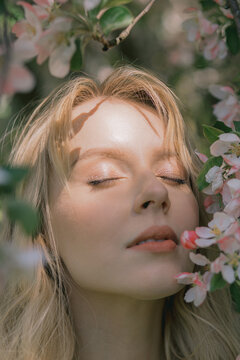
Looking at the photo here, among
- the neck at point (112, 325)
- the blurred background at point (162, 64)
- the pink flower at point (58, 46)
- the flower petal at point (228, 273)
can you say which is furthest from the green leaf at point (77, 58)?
the blurred background at point (162, 64)

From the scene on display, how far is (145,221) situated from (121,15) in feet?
1.78

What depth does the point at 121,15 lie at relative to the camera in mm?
1441

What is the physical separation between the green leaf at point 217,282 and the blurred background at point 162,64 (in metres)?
1.18

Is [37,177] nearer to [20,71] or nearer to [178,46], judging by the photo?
[20,71]

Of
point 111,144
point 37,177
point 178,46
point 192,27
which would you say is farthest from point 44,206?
point 178,46

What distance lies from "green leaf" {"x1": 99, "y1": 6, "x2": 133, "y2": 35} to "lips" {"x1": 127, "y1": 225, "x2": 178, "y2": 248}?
0.53 m

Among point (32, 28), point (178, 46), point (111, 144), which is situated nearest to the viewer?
point (32, 28)

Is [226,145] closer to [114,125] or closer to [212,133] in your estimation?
[212,133]

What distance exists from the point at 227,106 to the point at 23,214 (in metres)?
1.31

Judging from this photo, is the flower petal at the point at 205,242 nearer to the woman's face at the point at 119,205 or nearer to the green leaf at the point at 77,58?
the woman's face at the point at 119,205

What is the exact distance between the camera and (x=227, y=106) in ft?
6.66

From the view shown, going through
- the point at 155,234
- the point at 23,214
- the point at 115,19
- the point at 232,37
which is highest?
the point at 23,214

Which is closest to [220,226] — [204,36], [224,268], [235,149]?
[224,268]

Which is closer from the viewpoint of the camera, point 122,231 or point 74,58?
point 74,58
